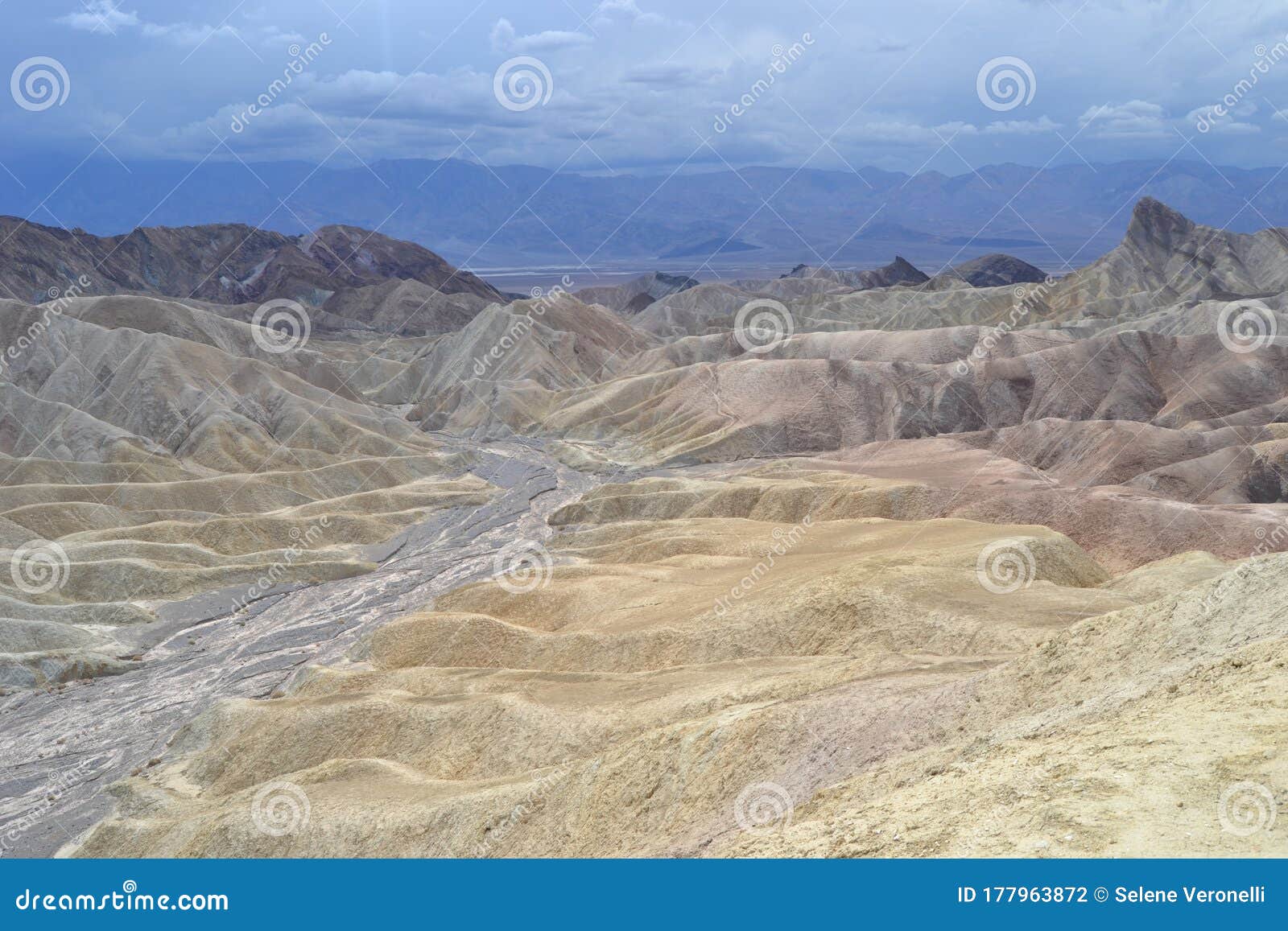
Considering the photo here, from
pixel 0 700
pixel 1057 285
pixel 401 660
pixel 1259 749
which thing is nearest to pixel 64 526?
pixel 0 700

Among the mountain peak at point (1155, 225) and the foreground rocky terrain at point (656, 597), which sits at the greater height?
the mountain peak at point (1155, 225)

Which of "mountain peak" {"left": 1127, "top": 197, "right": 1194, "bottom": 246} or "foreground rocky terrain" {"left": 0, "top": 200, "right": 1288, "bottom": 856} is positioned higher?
"mountain peak" {"left": 1127, "top": 197, "right": 1194, "bottom": 246}

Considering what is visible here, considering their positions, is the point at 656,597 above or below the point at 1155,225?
below

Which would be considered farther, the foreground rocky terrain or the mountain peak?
the mountain peak

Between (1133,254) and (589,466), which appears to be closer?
(589,466)

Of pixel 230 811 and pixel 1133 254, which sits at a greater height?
pixel 1133 254

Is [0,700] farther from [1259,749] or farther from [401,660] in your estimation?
[1259,749]

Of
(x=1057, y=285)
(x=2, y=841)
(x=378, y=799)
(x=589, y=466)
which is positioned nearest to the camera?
(x=378, y=799)

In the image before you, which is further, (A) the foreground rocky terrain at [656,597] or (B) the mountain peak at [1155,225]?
(B) the mountain peak at [1155,225]
